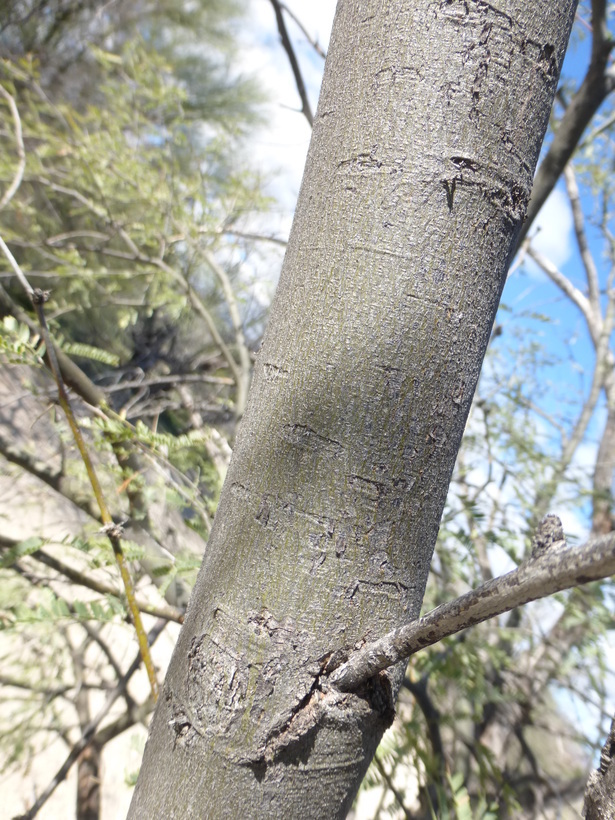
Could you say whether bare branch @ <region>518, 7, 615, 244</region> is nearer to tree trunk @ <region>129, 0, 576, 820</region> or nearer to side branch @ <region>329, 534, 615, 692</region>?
tree trunk @ <region>129, 0, 576, 820</region>

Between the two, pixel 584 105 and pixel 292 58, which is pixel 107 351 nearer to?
pixel 292 58

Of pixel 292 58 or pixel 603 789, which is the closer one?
pixel 603 789

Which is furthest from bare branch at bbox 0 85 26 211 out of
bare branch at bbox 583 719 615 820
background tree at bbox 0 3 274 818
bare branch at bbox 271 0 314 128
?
bare branch at bbox 583 719 615 820

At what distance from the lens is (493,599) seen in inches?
12.9

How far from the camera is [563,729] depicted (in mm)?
1879

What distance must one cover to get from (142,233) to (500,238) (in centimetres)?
207

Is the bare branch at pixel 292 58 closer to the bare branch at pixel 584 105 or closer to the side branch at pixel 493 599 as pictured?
the bare branch at pixel 584 105

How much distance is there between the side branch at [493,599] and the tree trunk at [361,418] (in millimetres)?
25

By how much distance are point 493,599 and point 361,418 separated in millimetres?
159

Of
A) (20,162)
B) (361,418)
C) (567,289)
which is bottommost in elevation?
(361,418)

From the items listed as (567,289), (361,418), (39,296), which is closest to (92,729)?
(39,296)

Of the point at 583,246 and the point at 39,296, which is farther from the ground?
the point at 583,246

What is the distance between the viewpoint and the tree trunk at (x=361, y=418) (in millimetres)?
416

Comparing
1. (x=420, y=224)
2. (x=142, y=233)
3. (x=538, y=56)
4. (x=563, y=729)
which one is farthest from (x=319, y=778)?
(x=142, y=233)
